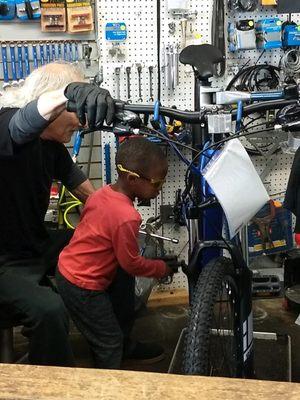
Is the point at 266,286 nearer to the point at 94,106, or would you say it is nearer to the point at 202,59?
the point at 202,59

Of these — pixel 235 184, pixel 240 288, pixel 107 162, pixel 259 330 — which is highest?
pixel 235 184

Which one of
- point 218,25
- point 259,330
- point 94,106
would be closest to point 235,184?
point 94,106

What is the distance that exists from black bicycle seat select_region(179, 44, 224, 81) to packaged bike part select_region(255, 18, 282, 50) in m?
1.23

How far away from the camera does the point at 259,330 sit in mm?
2525

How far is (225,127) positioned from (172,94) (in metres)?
1.53

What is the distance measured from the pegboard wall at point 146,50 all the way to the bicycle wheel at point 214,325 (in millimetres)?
1347

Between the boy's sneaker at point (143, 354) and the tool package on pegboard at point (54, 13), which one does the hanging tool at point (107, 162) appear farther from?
the boy's sneaker at point (143, 354)

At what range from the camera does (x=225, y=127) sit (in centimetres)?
132

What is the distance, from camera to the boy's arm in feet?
5.72

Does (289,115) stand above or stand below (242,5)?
below

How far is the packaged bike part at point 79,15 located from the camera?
105 inches

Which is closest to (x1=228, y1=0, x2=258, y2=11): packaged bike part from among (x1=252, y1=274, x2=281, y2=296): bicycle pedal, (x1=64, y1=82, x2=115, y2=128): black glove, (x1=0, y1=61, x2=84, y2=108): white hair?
(x1=0, y1=61, x2=84, y2=108): white hair

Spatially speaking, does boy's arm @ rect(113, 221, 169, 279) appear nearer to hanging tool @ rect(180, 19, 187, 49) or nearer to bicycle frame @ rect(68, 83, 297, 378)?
bicycle frame @ rect(68, 83, 297, 378)

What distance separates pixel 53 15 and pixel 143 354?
1832mm
